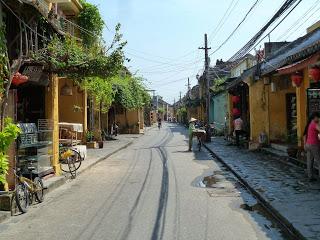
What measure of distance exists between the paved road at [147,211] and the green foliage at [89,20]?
12.5 metres

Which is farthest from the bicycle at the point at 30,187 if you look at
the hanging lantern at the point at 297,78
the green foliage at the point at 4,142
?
the hanging lantern at the point at 297,78

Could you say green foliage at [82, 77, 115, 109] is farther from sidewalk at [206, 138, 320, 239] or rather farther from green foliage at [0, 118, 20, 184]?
green foliage at [0, 118, 20, 184]

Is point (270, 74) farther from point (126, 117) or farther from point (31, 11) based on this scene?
point (126, 117)

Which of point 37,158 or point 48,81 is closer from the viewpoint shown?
point 37,158

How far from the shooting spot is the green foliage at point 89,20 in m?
26.7

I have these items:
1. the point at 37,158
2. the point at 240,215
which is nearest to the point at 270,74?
the point at 37,158

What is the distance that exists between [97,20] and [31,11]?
15.5 m

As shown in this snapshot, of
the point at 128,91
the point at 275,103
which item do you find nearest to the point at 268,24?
the point at 275,103

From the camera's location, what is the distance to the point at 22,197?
10.2 metres

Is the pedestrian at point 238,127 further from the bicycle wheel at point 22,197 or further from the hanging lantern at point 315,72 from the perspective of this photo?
the bicycle wheel at point 22,197

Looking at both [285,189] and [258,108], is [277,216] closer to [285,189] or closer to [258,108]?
[285,189]

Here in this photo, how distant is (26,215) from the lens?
9.86m

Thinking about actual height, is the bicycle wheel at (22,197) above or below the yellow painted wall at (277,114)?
below

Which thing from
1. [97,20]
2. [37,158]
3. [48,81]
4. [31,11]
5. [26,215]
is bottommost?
[26,215]
